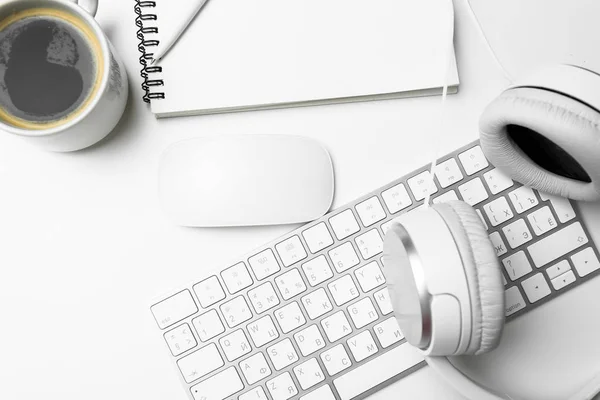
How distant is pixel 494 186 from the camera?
544 mm

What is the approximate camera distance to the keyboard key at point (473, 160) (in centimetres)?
55

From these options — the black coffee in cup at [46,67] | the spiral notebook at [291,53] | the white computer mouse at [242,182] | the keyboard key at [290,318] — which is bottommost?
the keyboard key at [290,318]

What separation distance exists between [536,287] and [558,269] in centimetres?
3

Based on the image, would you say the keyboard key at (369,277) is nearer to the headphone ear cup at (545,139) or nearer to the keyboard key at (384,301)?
the keyboard key at (384,301)

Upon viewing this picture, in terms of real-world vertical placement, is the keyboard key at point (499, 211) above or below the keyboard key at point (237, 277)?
below

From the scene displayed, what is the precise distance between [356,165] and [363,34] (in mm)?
118

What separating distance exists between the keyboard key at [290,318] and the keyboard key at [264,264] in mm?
35

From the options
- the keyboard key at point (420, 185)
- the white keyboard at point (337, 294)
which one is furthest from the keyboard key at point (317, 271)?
the keyboard key at point (420, 185)

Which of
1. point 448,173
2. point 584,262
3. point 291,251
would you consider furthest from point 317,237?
point 584,262

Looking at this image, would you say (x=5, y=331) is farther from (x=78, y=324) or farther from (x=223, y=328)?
(x=223, y=328)

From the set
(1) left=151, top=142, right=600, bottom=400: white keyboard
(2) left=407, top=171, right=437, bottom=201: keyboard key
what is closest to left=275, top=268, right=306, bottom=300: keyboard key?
(1) left=151, top=142, right=600, bottom=400: white keyboard

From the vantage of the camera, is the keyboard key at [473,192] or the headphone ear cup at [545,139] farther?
the keyboard key at [473,192]

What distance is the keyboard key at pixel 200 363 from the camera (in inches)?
20.8

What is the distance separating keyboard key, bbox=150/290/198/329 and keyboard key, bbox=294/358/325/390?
0.34ft
